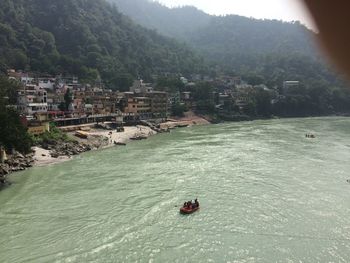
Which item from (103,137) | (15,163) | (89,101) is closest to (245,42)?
(89,101)

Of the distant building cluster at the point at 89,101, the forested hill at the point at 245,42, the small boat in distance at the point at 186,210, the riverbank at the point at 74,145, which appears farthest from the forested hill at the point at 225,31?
the small boat in distance at the point at 186,210

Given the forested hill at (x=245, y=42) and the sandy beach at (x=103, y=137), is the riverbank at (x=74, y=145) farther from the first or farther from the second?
the forested hill at (x=245, y=42)

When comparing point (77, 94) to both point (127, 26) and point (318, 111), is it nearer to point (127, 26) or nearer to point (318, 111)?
point (318, 111)

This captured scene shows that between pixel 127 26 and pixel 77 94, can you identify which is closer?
pixel 77 94

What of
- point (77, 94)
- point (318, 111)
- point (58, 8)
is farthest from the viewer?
point (58, 8)

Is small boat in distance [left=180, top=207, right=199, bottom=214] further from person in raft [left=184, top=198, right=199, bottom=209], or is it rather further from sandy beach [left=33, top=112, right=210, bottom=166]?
sandy beach [left=33, top=112, right=210, bottom=166]

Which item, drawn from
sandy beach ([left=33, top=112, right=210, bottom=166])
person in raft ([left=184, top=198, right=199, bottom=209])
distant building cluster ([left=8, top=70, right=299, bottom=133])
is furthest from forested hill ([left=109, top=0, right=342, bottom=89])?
person in raft ([left=184, top=198, right=199, bottom=209])

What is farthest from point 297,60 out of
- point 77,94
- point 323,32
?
point 323,32
